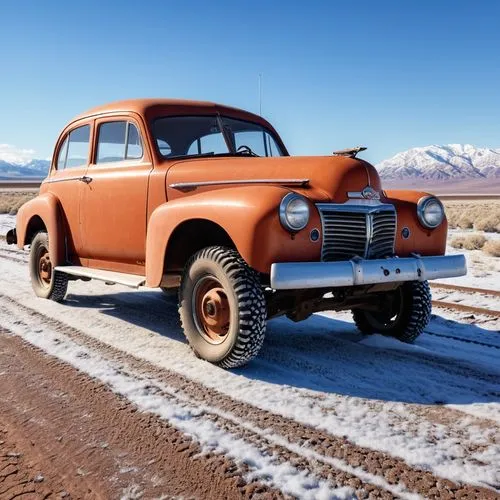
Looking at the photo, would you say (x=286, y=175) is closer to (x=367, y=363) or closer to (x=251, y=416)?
(x=367, y=363)

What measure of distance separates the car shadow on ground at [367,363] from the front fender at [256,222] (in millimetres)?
820

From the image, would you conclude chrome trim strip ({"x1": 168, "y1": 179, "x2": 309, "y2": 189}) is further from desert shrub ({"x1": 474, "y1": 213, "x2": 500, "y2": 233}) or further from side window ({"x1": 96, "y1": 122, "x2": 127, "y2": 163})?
desert shrub ({"x1": 474, "y1": 213, "x2": 500, "y2": 233})

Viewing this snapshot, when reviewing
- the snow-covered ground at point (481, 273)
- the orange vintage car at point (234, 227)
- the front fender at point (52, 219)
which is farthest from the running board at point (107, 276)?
the snow-covered ground at point (481, 273)

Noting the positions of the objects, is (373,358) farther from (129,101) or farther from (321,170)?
(129,101)

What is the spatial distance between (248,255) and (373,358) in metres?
1.40

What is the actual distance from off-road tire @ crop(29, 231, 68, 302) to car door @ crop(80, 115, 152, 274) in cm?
61

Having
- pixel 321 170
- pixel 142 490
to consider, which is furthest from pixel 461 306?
pixel 142 490

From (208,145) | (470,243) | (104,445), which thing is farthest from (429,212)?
(470,243)

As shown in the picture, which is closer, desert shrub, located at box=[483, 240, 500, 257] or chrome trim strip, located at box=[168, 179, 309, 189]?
chrome trim strip, located at box=[168, 179, 309, 189]

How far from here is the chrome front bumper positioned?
3250 mm

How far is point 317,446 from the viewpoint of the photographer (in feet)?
8.35

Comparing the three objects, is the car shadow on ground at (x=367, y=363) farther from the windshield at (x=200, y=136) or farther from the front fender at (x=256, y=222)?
the windshield at (x=200, y=136)

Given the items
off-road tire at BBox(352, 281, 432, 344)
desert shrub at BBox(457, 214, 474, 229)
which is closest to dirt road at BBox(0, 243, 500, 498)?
off-road tire at BBox(352, 281, 432, 344)

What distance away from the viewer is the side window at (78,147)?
5.55m
